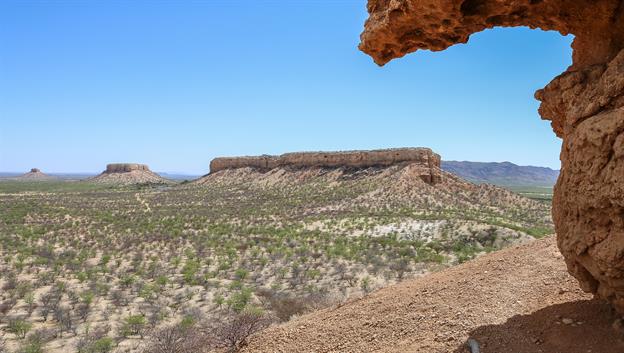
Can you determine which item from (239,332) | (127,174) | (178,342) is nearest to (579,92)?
(239,332)

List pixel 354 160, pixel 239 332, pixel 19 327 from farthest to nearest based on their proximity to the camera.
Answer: pixel 354 160
pixel 19 327
pixel 239 332

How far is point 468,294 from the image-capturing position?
255 inches

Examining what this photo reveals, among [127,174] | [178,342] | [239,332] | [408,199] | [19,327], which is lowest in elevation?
[19,327]

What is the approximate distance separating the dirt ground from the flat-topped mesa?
4565 inches

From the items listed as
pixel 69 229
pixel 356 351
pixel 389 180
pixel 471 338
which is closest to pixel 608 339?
pixel 471 338

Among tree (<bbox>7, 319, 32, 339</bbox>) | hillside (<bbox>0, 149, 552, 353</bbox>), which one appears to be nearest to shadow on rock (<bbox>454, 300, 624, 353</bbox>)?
hillside (<bbox>0, 149, 552, 353</bbox>)

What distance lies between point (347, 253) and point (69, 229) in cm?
1831

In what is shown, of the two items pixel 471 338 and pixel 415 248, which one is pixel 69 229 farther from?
pixel 471 338

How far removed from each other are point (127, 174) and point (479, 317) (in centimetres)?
11460

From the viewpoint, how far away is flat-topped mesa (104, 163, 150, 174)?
369ft

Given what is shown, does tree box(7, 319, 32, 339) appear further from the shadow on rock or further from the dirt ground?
the shadow on rock

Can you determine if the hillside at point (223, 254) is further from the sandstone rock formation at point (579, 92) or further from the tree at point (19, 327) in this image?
the sandstone rock formation at point (579, 92)

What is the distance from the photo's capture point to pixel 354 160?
53.6 meters

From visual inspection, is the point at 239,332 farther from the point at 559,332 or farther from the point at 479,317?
the point at 559,332
